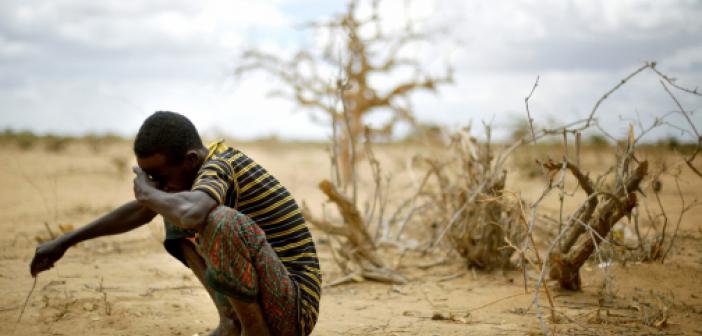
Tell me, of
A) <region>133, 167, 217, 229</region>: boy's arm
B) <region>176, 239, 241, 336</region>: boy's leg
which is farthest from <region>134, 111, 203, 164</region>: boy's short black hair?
<region>176, 239, 241, 336</region>: boy's leg

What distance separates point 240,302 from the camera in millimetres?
1873

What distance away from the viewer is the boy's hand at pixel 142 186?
6.24ft

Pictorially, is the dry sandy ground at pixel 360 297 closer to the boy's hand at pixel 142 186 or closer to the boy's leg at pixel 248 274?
the boy's leg at pixel 248 274

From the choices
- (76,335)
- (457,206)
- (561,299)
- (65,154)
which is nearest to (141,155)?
(76,335)

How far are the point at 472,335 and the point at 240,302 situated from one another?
50.1 inches

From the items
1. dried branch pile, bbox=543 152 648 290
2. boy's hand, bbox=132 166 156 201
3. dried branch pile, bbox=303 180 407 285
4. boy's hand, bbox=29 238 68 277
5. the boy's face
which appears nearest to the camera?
boy's hand, bbox=132 166 156 201

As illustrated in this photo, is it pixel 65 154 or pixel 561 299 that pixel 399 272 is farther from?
pixel 65 154

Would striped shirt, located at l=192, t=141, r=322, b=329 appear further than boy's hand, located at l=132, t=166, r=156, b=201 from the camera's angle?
Yes

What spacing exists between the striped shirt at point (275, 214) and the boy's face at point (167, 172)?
110 millimetres

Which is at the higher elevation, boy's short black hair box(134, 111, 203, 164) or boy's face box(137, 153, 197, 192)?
boy's short black hair box(134, 111, 203, 164)

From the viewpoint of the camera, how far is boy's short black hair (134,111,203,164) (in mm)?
1993

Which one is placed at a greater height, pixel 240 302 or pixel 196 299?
pixel 240 302

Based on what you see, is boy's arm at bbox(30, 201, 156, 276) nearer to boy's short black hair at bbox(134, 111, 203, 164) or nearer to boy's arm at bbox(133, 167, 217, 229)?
boy's short black hair at bbox(134, 111, 203, 164)


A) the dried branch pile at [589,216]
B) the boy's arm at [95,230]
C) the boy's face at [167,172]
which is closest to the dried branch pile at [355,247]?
the dried branch pile at [589,216]
